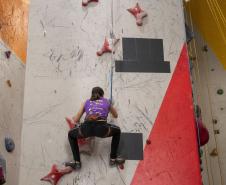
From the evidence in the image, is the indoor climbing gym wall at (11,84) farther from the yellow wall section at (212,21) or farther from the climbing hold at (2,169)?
the yellow wall section at (212,21)

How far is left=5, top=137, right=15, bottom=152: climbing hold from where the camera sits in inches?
131

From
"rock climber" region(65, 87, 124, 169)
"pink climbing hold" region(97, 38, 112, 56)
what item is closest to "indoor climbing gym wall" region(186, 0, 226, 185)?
"pink climbing hold" region(97, 38, 112, 56)

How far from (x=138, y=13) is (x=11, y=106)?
66.4 inches

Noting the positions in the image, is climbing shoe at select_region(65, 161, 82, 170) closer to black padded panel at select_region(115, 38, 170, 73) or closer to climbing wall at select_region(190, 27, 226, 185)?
black padded panel at select_region(115, 38, 170, 73)

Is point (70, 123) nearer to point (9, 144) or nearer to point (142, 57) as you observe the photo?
point (9, 144)

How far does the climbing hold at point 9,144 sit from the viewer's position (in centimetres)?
332

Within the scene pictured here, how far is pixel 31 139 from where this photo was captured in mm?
3338

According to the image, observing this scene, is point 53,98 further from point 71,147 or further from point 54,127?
point 71,147

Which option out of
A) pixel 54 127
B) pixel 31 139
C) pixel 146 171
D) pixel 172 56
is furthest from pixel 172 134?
pixel 31 139

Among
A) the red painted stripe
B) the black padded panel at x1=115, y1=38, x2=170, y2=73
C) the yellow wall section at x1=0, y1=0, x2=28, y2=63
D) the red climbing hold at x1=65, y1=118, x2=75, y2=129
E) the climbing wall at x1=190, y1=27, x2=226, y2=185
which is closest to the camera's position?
the red painted stripe

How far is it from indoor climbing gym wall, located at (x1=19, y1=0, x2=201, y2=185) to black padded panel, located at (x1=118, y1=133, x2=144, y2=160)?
0.6 inches

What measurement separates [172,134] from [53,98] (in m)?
1.25

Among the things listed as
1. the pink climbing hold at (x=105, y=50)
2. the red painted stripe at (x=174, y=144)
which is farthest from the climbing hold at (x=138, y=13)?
the red painted stripe at (x=174, y=144)

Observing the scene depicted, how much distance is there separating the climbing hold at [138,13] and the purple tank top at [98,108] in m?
1.10
